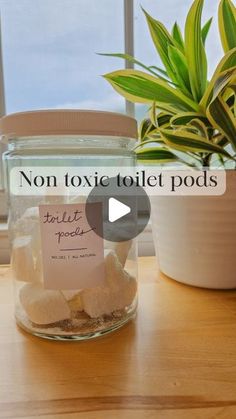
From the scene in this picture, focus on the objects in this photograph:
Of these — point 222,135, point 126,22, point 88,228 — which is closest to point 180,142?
point 222,135

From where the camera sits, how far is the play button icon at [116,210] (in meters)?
0.39

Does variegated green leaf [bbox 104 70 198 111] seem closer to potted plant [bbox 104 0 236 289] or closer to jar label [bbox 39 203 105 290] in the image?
potted plant [bbox 104 0 236 289]

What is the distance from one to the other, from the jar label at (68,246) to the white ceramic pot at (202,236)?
0.56 ft

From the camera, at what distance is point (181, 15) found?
74 centimetres

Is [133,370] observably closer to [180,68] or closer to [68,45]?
[180,68]

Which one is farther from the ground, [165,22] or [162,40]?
[165,22]

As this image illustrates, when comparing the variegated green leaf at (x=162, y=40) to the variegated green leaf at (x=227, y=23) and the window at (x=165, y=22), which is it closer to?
the variegated green leaf at (x=227, y=23)

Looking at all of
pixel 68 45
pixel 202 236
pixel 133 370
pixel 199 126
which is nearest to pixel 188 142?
pixel 199 126

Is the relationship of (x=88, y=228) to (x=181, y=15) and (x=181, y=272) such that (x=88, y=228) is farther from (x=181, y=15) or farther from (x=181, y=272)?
(x=181, y=15)

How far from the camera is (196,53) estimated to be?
443 millimetres

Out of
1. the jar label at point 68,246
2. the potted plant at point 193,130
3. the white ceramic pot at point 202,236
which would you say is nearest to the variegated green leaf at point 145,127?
the potted plant at point 193,130

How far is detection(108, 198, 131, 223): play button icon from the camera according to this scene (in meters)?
0.39

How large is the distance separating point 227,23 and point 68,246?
383mm

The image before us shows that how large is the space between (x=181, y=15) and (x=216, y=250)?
23.6 inches
